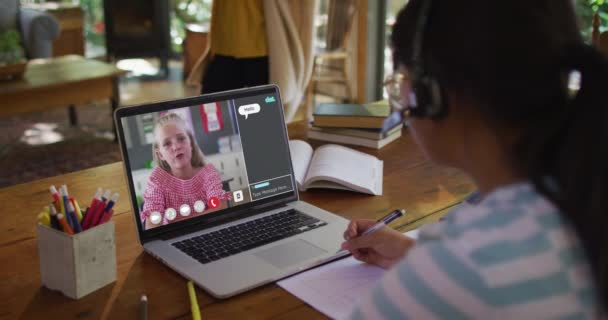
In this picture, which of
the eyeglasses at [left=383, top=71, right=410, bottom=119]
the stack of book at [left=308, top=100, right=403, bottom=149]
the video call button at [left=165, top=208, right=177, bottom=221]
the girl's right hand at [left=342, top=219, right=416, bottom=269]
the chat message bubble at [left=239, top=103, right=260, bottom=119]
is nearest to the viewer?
the eyeglasses at [left=383, top=71, right=410, bottom=119]

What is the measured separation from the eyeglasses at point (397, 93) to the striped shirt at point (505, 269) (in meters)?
0.21

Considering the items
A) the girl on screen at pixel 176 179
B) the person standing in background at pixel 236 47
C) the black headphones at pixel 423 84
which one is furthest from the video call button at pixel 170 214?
the person standing in background at pixel 236 47

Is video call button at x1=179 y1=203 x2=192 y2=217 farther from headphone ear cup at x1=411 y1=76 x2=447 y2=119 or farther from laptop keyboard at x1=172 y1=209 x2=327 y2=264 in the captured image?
headphone ear cup at x1=411 y1=76 x2=447 y2=119

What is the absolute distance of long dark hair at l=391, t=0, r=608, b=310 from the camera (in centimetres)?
64

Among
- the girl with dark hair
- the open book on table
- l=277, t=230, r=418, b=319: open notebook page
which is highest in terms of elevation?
the girl with dark hair

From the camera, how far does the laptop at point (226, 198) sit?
1164 mm

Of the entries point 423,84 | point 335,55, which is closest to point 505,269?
point 423,84

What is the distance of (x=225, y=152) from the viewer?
1.31 m

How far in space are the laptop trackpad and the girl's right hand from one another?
0.07 metres

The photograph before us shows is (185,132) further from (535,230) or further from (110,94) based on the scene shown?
(110,94)

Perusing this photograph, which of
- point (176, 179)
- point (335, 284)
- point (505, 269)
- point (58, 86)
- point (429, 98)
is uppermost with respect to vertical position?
point (429, 98)

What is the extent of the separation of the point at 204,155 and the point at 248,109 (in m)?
0.14

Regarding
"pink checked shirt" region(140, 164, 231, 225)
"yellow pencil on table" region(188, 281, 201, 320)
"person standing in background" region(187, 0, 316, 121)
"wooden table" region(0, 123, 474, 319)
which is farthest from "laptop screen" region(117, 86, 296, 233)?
"person standing in background" region(187, 0, 316, 121)

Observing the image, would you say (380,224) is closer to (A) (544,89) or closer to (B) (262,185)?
(B) (262,185)
